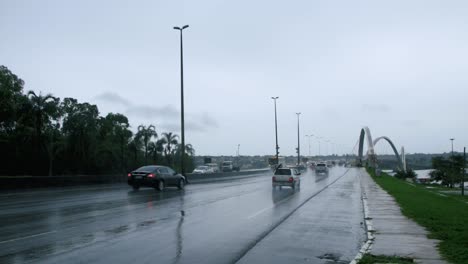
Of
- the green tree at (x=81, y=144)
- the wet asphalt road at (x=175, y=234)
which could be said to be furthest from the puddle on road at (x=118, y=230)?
the green tree at (x=81, y=144)

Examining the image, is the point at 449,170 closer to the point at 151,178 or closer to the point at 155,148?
the point at 155,148

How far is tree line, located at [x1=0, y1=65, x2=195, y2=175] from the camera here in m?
39.5

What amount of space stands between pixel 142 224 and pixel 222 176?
1934 inches

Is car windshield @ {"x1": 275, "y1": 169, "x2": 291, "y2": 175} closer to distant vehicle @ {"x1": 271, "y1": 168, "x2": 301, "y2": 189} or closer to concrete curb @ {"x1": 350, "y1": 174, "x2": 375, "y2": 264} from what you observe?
distant vehicle @ {"x1": 271, "y1": 168, "x2": 301, "y2": 189}

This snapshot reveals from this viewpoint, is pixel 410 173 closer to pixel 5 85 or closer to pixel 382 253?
pixel 5 85

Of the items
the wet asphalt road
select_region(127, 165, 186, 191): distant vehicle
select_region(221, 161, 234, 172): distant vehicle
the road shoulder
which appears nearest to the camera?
the wet asphalt road

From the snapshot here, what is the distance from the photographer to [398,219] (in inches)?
631

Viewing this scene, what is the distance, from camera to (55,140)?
45.2 m

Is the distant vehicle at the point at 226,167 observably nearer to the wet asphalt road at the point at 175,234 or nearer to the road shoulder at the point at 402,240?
the wet asphalt road at the point at 175,234

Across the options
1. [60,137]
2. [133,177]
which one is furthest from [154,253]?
[60,137]

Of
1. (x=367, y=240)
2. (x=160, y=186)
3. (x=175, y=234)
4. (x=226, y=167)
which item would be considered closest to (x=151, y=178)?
(x=160, y=186)

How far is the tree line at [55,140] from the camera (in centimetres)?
3947

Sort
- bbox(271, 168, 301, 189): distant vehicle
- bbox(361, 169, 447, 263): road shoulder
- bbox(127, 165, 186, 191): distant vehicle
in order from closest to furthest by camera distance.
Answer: bbox(361, 169, 447, 263): road shoulder
bbox(127, 165, 186, 191): distant vehicle
bbox(271, 168, 301, 189): distant vehicle

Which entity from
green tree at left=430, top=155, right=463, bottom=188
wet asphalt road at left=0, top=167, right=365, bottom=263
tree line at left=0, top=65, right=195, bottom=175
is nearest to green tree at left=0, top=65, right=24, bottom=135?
tree line at left=0, top=65, right=195, bottom=175
